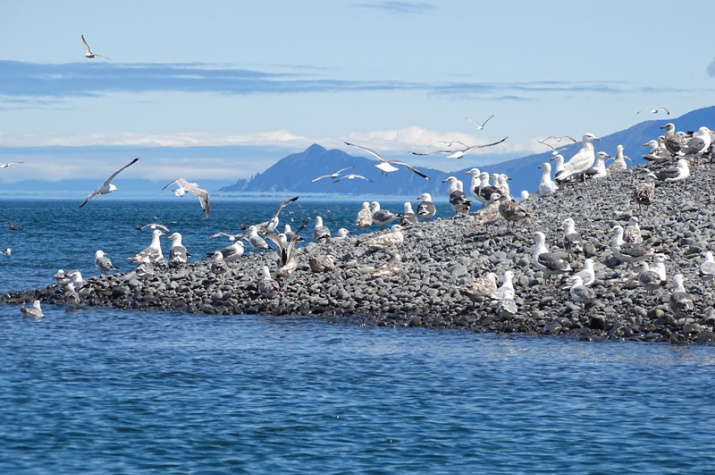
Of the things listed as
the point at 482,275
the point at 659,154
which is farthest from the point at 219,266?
the point at 659,154

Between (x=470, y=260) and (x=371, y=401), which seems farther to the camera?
(x=470, y=260)

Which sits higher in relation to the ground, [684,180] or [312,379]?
[684,180]

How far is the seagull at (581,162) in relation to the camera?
40.8 meters

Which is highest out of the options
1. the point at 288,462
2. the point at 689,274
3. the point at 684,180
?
the point at 684,180

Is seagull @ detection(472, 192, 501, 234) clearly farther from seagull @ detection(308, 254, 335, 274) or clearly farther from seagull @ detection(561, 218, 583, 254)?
seagull @ detection(308, 254, 335, 274)

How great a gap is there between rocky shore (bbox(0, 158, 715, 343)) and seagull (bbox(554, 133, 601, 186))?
1731mm

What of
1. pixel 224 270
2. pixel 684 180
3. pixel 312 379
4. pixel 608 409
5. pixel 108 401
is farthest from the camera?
pixel 684 180

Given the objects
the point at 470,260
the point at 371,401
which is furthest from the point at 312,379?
the point at 470,260

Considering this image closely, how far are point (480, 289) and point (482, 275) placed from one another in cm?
223

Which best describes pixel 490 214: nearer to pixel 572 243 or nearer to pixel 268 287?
pixel 572 243

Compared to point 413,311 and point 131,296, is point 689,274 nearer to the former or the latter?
point 413,311

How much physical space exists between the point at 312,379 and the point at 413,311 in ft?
23.0

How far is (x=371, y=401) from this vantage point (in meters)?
18.9

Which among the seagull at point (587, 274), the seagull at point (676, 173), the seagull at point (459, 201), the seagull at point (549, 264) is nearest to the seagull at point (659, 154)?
the seagull at point (676, 173)
